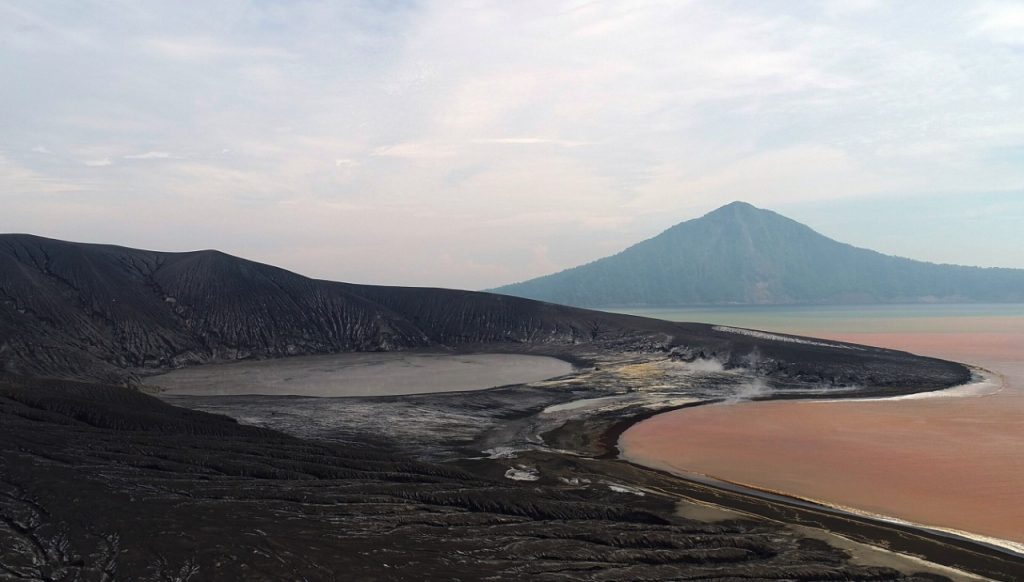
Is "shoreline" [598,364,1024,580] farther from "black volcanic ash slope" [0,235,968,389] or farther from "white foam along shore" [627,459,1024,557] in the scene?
"black volcanic ash slope" [0,235,968,389]

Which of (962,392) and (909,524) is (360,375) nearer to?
(909,524)

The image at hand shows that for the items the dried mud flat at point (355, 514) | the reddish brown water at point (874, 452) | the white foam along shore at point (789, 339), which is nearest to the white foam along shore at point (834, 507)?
the reddish brown water at point (874, 452)

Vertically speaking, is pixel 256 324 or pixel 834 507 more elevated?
pixel 256 324

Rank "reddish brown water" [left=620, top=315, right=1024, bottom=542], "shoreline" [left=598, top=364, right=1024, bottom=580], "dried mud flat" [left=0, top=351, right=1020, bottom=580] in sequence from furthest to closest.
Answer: "reddish brown water" [left=620, top=315, right=1024, bottom=542]
"shoreline" [left=598, top=364, right=1024, bottom=580]
"dried mud flat" [left=0, top=351, right=1020, bottom=580]

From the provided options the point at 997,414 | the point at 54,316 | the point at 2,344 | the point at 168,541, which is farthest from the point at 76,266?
the point at 997,414

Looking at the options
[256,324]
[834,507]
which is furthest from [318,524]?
[256,324]

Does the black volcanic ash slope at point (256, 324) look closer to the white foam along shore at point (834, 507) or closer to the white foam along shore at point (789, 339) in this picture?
the white foam along shore at point (789, 339)

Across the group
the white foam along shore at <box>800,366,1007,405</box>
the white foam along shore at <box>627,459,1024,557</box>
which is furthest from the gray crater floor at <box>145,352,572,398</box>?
the white foam along shore at <box>627,459,1024,557</box>
